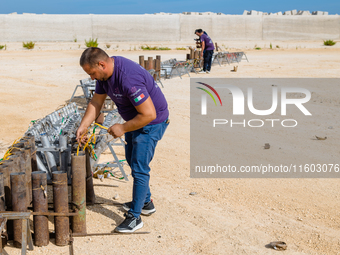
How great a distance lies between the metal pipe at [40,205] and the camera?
12.5 feet

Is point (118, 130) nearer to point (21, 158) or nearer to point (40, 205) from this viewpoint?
point (40, 205)

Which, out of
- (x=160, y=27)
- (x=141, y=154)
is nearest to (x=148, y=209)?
(x=141, y=154)

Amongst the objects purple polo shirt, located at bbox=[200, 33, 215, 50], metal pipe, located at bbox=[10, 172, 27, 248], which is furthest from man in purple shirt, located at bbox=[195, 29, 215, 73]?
metal pipe, located at bbox=[10, 172, 27, 248]

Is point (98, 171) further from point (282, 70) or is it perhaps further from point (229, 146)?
point (282, 70)

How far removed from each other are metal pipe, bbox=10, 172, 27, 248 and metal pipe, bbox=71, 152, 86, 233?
1.55ft

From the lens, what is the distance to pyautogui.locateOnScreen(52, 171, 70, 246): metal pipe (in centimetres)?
391

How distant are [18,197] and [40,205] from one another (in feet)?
0.71

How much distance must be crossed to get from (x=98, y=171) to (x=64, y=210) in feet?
5.76

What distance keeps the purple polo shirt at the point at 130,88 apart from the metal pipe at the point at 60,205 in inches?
35.0

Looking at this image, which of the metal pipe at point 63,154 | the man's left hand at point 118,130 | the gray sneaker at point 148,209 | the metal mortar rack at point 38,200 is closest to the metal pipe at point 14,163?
the metal mortar rack at point 38,200

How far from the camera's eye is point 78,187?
4.04m

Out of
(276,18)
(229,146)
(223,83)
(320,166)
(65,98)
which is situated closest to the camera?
(320,166)

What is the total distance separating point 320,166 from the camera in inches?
248

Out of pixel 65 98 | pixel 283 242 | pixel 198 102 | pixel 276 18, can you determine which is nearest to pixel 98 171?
pixel 283 242
